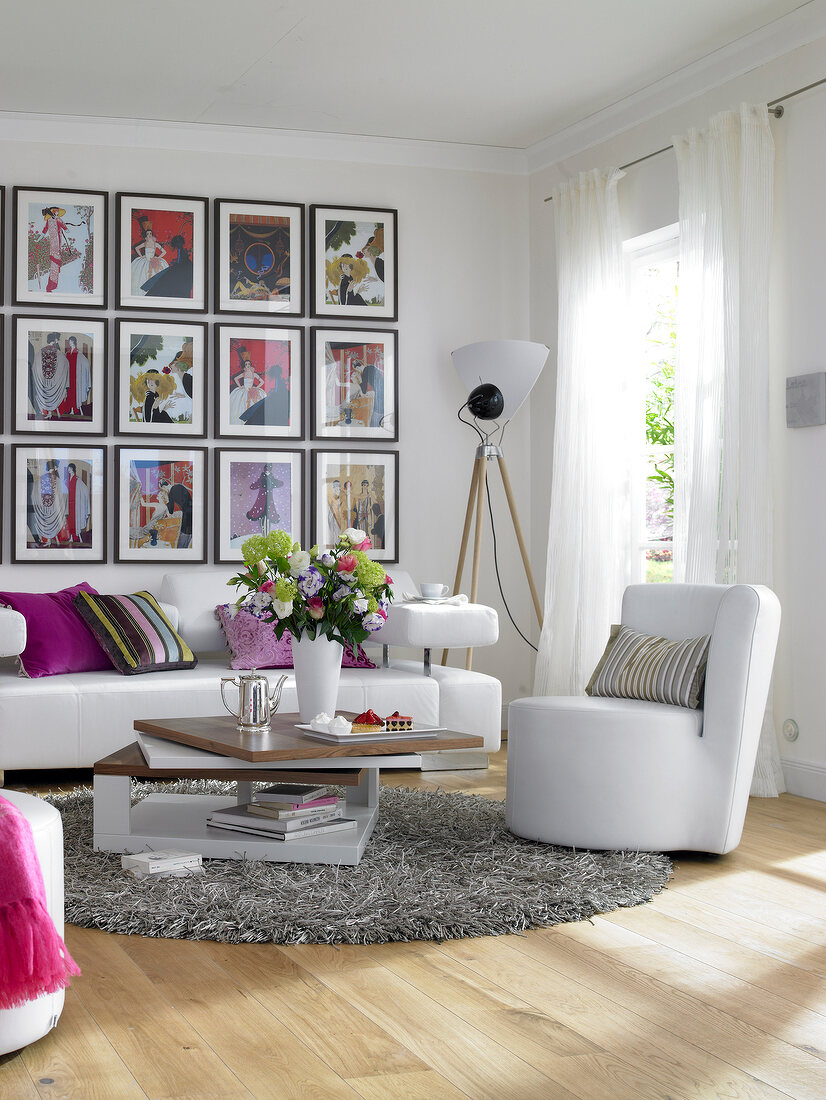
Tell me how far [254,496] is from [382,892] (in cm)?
323

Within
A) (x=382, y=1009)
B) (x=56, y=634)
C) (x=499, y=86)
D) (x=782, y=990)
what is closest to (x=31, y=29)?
(x=499, y=86)

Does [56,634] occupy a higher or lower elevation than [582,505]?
lower

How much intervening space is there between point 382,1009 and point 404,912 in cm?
54

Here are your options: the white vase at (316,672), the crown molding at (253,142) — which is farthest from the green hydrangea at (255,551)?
the crown molding at (253,142)

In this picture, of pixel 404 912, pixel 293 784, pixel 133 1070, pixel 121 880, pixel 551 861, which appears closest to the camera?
pixel 133 1070

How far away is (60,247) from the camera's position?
5742 millimetres

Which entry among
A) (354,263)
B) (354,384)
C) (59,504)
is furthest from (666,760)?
(354,263)

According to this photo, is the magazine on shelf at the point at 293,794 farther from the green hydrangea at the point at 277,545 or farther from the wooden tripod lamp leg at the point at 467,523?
the wooden tripod lamp leg at the point at 467,523

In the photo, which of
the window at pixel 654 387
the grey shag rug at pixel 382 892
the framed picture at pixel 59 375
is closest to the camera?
the grey shag rug at pixel 382 892

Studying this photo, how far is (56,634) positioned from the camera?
4809 mm

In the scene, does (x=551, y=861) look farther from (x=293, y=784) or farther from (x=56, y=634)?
(x=56, y=634)

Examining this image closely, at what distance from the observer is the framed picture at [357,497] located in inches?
237

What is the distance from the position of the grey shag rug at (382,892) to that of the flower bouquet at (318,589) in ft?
2.19

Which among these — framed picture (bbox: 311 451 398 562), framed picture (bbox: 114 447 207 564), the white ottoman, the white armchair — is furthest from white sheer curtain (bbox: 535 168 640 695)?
the white ottoman
